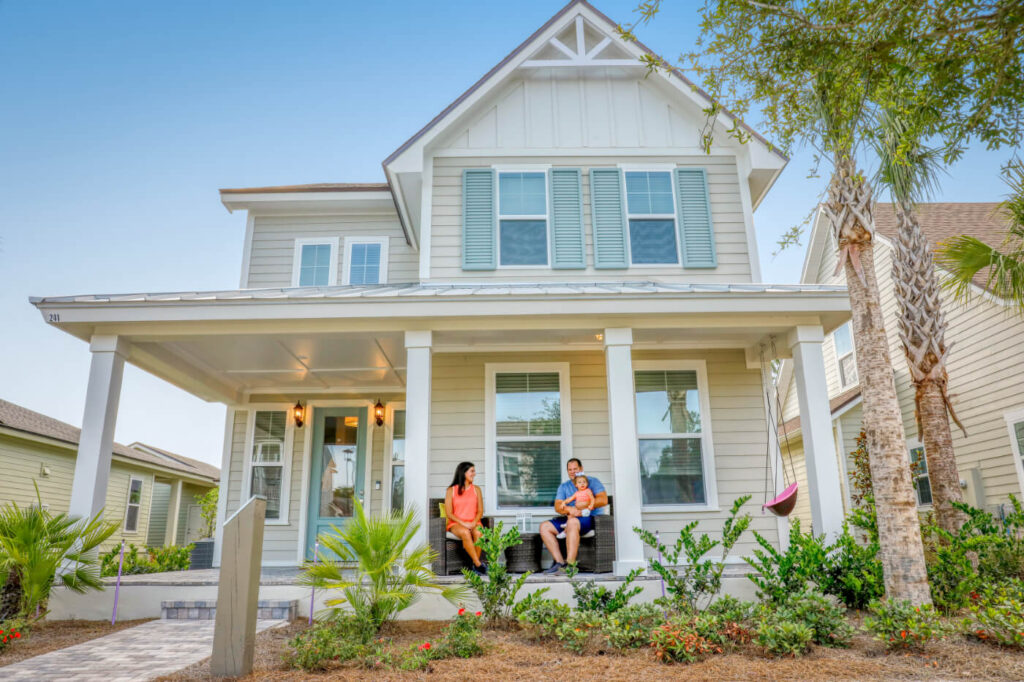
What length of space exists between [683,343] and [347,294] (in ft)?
12.5

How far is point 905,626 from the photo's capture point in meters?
4.12

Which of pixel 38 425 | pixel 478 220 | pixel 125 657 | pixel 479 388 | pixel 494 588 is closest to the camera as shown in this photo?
pixel 125 657

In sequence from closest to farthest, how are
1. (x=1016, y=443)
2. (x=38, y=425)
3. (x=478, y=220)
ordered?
(x=478, y=220)
(x=1016, y=443)
(x=38, y=425)

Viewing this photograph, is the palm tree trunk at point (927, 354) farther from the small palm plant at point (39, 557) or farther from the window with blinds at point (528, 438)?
the small palm plant at point (39, 557)

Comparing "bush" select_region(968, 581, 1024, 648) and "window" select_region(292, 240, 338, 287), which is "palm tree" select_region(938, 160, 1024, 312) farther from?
"window" select_region(292, 240, 338, 287)

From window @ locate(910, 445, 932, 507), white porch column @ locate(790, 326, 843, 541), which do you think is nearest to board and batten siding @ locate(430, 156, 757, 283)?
white porch column @ locate(790, 326, 843, 541)

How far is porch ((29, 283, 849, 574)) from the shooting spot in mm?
6527

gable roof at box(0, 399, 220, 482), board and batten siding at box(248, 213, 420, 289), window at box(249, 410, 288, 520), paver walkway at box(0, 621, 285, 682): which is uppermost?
board and batten siding at box(248, 213, 420, 289)

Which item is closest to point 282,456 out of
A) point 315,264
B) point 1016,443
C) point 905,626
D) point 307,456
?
point 307,456

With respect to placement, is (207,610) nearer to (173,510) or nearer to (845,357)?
(845,357)

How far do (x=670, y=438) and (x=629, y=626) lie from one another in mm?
3701

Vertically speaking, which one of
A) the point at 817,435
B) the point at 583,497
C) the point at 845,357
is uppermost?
the point at 845,357

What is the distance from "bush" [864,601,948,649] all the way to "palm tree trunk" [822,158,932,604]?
0.46m

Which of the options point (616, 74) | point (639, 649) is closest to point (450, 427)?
point (639, 649)
